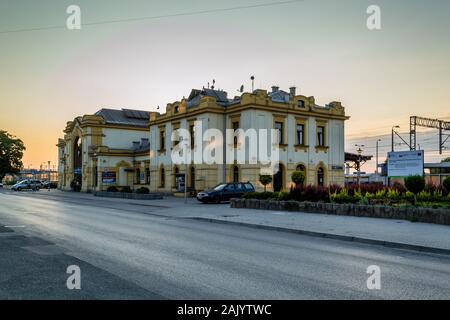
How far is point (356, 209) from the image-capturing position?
19.3 meters

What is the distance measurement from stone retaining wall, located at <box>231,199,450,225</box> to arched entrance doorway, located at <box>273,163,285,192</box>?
41.4 ft

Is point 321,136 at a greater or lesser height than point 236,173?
A: greater

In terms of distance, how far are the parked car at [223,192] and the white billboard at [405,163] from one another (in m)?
11.2

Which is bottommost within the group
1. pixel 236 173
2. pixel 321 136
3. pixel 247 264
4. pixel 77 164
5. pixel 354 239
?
pixel 354 239

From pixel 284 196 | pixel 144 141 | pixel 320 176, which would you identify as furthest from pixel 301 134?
pixel 144 141

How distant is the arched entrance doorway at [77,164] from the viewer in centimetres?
5997

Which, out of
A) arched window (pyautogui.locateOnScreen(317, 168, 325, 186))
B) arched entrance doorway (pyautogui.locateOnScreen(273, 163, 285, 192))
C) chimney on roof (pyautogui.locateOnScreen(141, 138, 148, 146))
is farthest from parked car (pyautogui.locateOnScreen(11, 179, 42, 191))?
arched window (pyautogui.locateOnScreen(317, 168, 325, 186))

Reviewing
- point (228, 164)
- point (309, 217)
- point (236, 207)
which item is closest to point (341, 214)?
point (309, 217)

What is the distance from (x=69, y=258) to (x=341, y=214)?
1397 centimetres

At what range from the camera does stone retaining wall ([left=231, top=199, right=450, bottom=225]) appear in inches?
639

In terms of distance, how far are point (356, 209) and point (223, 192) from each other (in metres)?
13.6

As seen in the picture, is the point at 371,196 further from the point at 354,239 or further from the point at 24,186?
the point at 24,186

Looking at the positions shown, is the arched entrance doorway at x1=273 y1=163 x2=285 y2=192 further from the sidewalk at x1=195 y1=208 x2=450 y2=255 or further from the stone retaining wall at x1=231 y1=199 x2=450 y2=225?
the sidewalk at x1=195 y1=208 x2=450 y2=255
